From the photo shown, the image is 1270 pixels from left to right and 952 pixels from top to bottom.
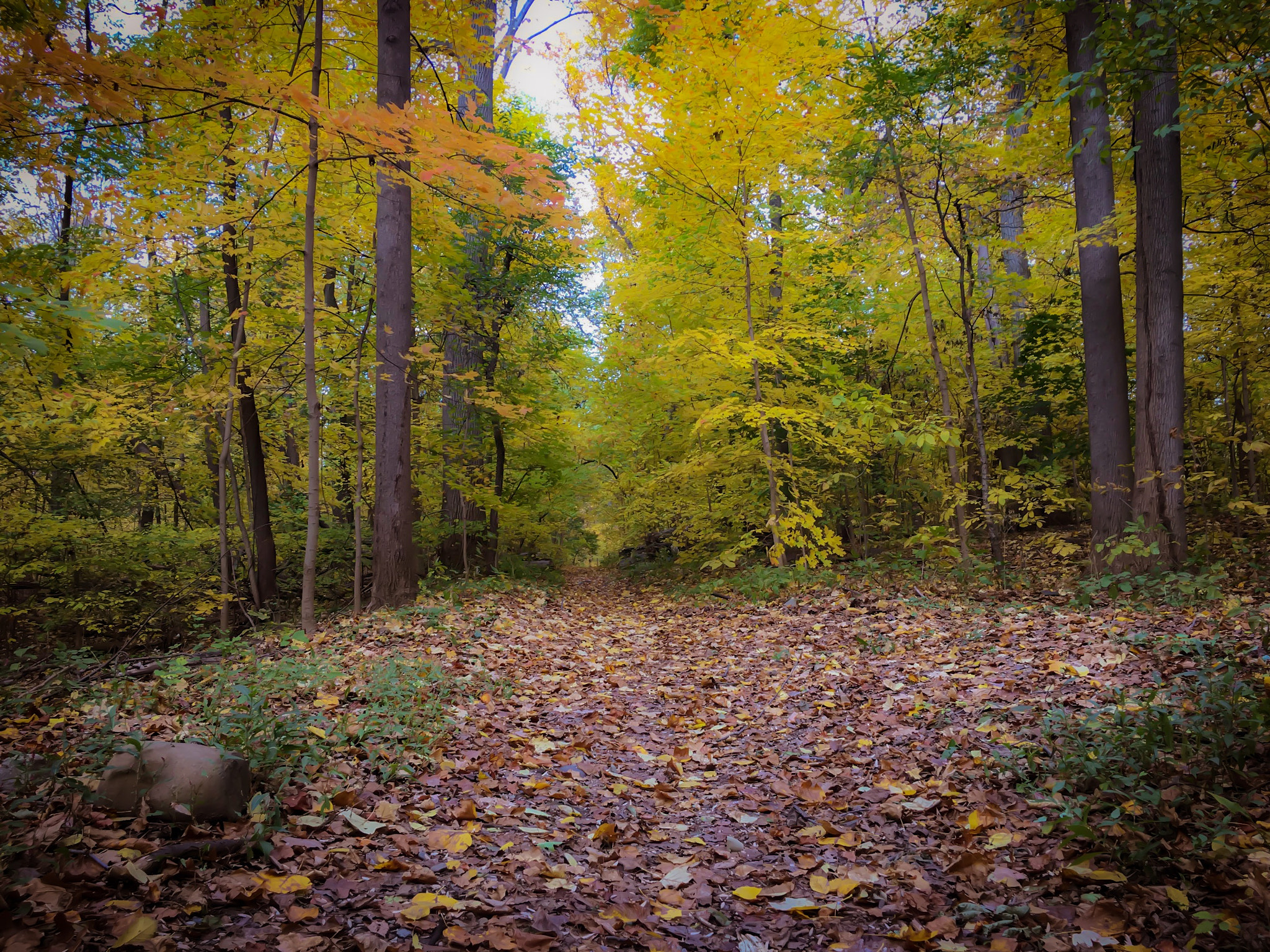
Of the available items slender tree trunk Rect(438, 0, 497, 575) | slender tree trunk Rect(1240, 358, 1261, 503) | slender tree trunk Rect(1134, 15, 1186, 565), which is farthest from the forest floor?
slender tree trunk Rect(438, 0, 497, 575)

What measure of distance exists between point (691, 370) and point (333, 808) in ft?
25.1

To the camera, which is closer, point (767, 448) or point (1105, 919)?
point (1105, 919)

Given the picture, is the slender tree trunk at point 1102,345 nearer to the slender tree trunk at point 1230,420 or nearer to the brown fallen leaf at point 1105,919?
the slender tree trunk at point 1230,420

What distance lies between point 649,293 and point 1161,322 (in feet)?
20.0

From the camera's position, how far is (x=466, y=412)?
36.9 ft

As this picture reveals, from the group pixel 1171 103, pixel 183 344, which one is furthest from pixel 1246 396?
pixel 183 344

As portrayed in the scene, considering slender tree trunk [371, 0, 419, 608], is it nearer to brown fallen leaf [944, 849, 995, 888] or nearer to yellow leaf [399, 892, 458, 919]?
yellow leaf [399, 892, 458, 919]

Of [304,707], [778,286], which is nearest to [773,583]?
[778,286]

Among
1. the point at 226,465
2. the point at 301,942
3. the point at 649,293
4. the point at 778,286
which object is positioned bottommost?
the point at 301,942

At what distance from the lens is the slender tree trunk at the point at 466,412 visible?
10633 mm

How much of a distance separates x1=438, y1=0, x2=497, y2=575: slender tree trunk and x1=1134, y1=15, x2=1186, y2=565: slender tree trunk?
340 inches

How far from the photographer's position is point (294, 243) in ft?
25.5

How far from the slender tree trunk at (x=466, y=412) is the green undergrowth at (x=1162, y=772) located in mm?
8890

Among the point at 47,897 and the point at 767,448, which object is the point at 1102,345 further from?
the point at 47,897
